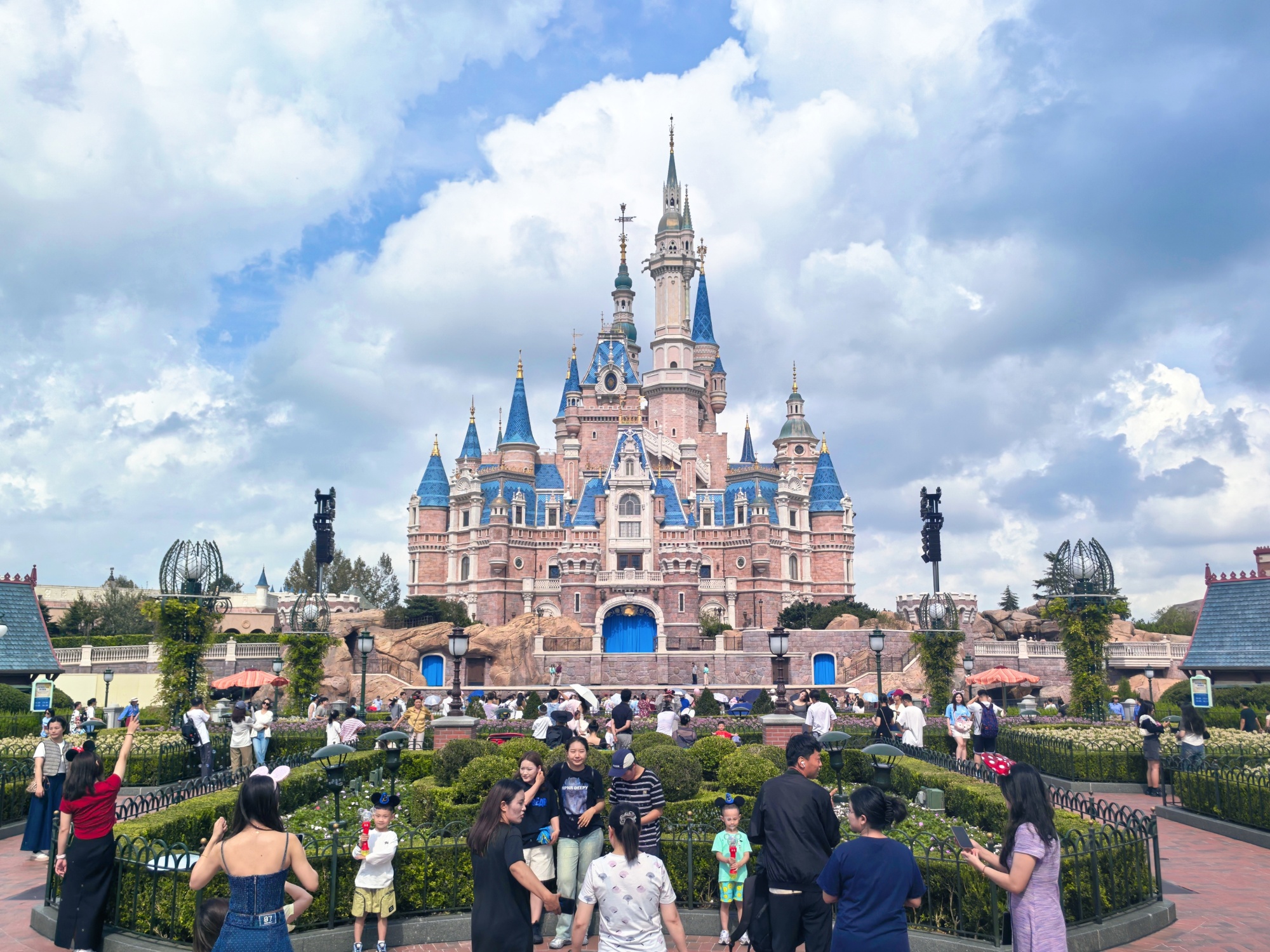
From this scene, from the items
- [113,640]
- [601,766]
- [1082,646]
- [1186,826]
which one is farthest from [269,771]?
[113,640]

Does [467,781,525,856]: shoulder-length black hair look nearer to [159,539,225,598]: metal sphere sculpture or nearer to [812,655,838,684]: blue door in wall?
[159,539,225,598]: metal sphere sculpture

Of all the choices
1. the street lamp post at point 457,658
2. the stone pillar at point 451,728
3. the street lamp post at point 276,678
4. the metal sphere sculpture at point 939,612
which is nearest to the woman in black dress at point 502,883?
the stone pillar at point 451,728

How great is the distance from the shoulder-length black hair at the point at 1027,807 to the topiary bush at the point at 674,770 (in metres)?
6.86

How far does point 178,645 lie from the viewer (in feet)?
76.8

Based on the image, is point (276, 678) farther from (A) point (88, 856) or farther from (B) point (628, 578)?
(B) point (628, 578)

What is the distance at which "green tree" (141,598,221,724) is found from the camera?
23281 mm

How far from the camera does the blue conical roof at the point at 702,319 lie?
249ft

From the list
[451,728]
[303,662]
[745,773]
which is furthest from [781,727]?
[303,662]

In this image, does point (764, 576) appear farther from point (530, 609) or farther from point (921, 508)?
point (921, 508)

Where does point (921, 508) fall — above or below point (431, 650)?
above

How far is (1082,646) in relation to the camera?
76.6 feet

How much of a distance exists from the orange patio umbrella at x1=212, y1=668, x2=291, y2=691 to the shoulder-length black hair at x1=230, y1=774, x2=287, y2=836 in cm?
2665

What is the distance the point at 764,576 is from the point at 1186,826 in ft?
154

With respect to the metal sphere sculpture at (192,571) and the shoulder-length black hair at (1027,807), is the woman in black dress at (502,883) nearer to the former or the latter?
the shoulder-length black hair at (1027,807)
